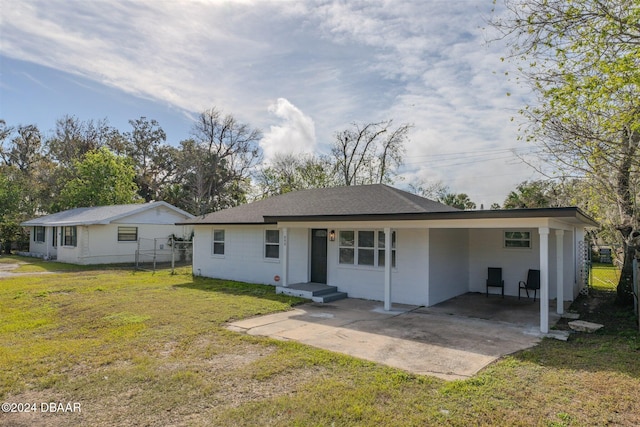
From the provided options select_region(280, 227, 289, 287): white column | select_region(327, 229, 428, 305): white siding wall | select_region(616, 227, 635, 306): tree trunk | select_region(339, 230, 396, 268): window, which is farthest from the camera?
select_region(280, 227, 289, 287): white column

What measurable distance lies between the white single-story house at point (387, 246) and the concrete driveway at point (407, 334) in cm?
79

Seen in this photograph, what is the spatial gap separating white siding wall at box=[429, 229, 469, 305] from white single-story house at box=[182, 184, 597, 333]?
28mm

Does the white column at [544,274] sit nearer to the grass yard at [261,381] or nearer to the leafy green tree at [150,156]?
the grass yard at [261,381]

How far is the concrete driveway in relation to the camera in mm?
5504

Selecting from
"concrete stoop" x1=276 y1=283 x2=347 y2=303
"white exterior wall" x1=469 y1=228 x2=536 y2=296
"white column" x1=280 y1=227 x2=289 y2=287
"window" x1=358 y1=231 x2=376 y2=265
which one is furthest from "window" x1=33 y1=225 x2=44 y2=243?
"white exterior wall" x1=469 y1=228 x2=536 y2=296

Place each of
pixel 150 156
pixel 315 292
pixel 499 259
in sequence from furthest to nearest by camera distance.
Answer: pixel 150 156
pixel 499 259
pixel 315 292

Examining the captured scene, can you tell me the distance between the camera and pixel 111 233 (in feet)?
68.3

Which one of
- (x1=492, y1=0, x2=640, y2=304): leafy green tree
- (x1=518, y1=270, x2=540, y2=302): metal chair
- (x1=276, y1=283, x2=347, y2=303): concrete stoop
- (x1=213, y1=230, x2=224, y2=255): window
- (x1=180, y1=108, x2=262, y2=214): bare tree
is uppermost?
(x1=180, y1=108, x2=262, y2=214): bare tree

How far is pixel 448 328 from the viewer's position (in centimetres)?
748

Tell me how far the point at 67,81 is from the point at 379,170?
2190 centimetres

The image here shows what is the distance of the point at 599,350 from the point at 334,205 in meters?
7.73

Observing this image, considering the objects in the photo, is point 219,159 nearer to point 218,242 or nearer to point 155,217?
point 155,217

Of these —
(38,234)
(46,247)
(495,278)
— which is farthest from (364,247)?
(38,234)

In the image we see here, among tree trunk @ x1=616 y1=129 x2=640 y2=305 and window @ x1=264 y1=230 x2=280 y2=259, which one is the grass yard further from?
window @ x1=264 y1=230 x2=280 y2=259
